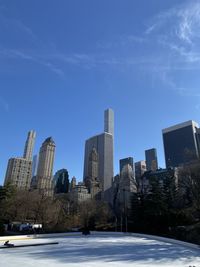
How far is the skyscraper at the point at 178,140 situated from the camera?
468 feet

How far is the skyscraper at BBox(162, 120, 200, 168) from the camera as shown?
468 ft

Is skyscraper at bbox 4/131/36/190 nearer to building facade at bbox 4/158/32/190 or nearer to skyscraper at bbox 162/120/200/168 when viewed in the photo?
building facade at bbox 4/158/32/190

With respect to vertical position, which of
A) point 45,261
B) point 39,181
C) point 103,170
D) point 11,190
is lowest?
point 45,261

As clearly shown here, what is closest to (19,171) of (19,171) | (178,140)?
(19,171)

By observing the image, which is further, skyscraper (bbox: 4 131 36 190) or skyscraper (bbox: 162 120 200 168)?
skyscraper (bbox: 4 131 36 190)

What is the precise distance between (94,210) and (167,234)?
895 inches

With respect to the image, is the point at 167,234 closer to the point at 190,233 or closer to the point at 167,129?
the point at 190,233

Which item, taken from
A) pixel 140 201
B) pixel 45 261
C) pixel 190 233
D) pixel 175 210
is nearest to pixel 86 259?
pixel 45 261

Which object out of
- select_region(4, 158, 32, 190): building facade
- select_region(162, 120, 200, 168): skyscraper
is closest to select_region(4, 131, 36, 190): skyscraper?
select_region(4, 158, 32, 190): building facade

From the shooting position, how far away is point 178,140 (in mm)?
150125

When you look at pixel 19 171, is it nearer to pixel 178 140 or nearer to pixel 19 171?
pixel 19 171

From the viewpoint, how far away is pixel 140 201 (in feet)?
141

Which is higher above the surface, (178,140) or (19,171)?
Result: (178,140)

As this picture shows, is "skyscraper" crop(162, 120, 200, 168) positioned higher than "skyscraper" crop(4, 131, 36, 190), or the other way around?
"skyscraper" crop(162, 120, 200, 168)
